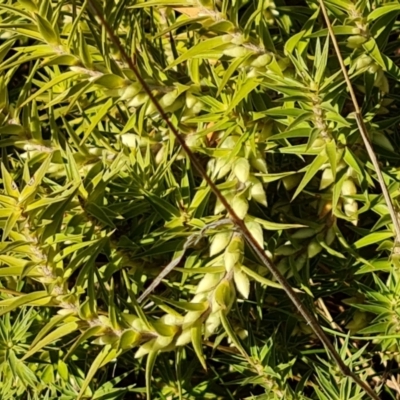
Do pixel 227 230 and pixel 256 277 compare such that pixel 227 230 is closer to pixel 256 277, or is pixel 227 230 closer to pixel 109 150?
pixel 256 277

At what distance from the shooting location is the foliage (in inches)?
44.3

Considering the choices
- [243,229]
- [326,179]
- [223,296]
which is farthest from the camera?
[326,179]

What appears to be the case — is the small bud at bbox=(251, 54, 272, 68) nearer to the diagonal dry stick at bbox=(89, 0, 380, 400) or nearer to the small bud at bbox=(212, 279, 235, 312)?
the diagonal dry stick at bbox=(89, 0, 380, 400)

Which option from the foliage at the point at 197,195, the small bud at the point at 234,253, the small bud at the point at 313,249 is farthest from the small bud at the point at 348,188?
the small bud at the point at 234,253

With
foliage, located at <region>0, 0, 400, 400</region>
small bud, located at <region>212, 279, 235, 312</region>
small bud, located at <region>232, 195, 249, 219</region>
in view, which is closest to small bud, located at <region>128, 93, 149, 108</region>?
foliage, located at <region>0, 0, 400, 400</region>

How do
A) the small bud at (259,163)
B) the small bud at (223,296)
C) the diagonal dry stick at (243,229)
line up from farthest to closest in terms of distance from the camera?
the small bud at (259,163) → the small bud at (223,296) → the diagonal dry stick at (243,229)

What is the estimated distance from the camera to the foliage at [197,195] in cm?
112

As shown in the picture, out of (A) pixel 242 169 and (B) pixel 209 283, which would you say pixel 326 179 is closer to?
(A) pixel 242 169

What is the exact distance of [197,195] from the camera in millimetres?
1220

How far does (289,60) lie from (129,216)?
0.39m

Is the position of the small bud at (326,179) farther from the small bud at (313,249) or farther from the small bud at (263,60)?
the small bud at (263,60)

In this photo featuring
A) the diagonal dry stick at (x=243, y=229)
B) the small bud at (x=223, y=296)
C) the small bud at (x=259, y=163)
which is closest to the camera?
the diagonal dry stick at (x=243, y=229)

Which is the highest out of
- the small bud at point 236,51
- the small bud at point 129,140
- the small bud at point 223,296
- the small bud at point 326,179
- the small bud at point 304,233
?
the small bud at point 236,51

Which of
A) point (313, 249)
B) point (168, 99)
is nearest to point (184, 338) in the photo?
point (313, 249)
